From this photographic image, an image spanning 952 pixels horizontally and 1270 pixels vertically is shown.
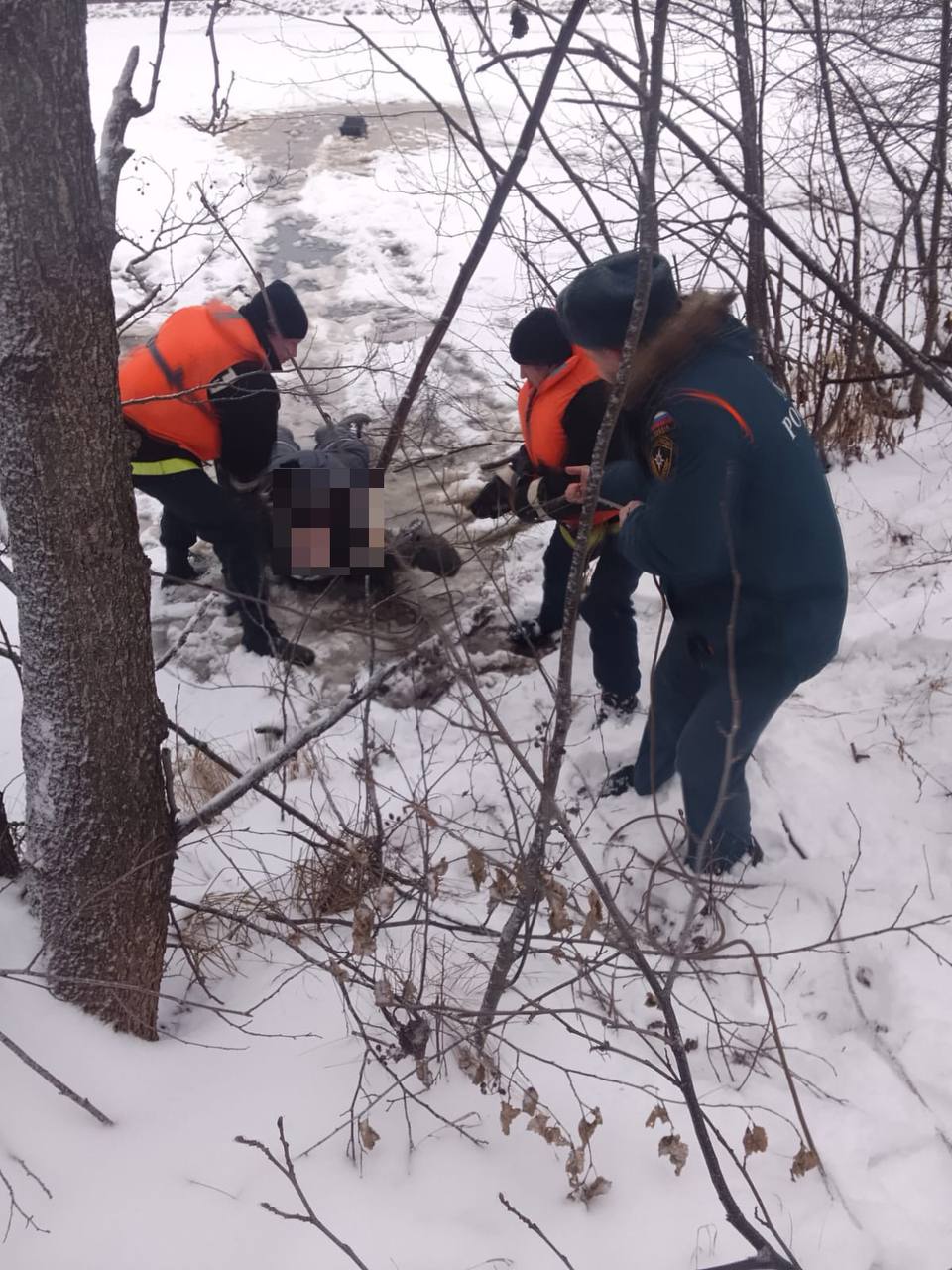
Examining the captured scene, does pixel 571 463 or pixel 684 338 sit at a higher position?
pixel 684 338

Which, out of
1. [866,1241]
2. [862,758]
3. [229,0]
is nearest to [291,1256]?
[866,1241]

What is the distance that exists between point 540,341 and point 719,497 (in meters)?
1.20

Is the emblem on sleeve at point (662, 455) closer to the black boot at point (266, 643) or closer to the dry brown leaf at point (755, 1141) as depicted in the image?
the dry brown leaf at point (755, 1141)

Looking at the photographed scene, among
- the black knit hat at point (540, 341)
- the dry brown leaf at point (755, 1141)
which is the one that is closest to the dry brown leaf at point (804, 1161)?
the dry brown leaf at point (755, 1141)

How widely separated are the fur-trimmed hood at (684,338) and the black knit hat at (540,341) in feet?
3.16

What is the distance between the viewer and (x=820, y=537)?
6.68 ft

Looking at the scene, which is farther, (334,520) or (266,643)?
(266,643)

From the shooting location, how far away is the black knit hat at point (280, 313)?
3346 millimetres

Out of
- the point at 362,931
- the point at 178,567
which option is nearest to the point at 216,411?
the point at 178,567

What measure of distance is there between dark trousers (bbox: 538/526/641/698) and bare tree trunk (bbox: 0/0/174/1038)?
1.68m

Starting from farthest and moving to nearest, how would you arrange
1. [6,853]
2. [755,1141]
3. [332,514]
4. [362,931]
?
[332,514], [6,853], [362,931], [755,1141]

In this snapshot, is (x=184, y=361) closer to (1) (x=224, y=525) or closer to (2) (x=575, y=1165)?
(1) (x=224, y=525)

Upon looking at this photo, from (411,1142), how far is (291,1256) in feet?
1.05

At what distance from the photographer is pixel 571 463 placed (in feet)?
9.66
